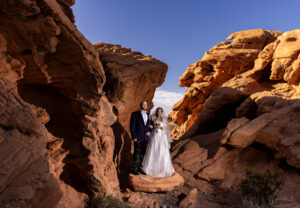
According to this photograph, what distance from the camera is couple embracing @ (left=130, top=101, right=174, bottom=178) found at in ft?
19.2

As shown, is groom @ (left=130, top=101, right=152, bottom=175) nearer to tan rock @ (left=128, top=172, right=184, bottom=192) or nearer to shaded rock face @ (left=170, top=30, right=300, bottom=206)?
tan rock @ (left=128, top=172, right=184, bottom=192)

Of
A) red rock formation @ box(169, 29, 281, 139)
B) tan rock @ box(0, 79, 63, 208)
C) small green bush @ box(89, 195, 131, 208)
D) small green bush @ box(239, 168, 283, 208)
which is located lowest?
small green bush @ box(89, 195, 131, 208)

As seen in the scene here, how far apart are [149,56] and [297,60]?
25.9 ft

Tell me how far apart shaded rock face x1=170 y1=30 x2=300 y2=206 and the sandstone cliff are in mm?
3811

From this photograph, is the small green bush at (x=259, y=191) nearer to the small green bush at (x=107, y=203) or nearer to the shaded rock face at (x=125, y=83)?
the small green bush at (x=107, y=203)

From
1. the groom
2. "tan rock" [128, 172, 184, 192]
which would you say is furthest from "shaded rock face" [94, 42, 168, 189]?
the groom

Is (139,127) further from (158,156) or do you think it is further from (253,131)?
(253,131)

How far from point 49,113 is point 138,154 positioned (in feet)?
10.2

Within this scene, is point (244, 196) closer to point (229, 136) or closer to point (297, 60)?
point (229, 136)

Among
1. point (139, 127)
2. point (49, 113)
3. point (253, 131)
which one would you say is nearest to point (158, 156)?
point (139, 127)

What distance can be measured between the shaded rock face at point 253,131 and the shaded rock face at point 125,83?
2.57 meters

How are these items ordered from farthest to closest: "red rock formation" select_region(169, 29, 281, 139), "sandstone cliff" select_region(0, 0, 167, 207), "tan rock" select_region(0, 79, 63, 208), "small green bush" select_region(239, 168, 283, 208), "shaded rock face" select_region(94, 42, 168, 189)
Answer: "red rock formation" select_region(169, 29, 281, 139) < "shaded rock face" select_region(94, 42, 168, 189) < "small green bush" select_region(239, 168, 283, 208) < "sandstone cliff" select_region(0, 0, 167, 207) < "tan rock" select_region(0, 79, 63, 208)

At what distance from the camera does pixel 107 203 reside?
4172 millimetres

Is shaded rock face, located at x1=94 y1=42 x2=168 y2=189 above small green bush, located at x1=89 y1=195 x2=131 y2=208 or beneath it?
above
